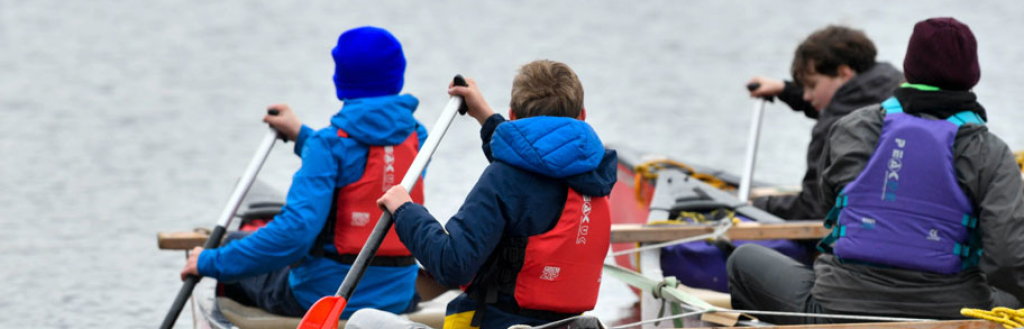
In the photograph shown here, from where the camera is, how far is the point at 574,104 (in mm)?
4062

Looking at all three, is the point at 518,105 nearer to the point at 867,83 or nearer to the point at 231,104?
the point at 867,83

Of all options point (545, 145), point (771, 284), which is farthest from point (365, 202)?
point (771, 284)

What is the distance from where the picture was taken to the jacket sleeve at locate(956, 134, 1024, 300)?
4508 millimetres

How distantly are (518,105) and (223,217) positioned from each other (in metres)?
2.07

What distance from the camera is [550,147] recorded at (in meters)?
3.93

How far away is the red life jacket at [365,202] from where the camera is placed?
16.5 feet

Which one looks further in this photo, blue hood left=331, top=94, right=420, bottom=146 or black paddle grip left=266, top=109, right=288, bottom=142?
black paddle grip left=266, top=109, right=288, bottom=142

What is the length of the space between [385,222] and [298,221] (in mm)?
710

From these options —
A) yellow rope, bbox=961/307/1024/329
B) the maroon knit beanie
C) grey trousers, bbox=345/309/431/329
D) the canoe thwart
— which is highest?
the maroon knit beanie

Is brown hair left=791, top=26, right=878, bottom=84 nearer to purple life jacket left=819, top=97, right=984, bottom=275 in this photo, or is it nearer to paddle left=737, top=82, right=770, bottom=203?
paddle left=737, top=82, right=770, bottom=203

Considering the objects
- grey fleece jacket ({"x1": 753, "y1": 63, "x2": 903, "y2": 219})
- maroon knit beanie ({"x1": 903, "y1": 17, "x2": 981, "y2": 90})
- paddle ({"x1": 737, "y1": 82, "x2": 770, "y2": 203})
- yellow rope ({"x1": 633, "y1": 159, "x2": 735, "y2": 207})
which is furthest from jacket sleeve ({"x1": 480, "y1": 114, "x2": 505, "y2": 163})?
yellow rope ({"x1": 633, "y1": 159, "x2": 735, "y2": 207})

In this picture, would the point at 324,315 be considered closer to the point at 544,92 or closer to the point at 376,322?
the point at 376,322

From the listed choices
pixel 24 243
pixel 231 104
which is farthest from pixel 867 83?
pixel 231 104

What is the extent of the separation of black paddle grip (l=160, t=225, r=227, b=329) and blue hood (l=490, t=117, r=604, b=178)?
1704 millimetres
